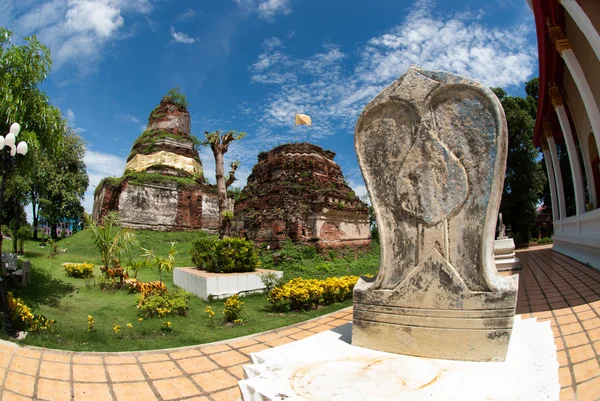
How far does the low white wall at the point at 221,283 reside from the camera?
8.23 m

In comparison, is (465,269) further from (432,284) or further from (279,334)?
(279,334)

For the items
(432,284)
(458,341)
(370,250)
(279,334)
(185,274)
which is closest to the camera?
(458,341)

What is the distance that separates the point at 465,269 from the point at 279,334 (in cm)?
350

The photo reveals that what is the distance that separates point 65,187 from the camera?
22.7 metres

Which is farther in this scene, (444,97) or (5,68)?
(5,68)

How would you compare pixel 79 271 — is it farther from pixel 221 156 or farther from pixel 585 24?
pixel 585 24

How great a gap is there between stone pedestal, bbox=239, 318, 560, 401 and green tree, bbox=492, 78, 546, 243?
21.0m

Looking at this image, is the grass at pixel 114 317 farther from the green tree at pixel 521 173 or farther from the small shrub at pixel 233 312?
the green tree at pixel 521 173

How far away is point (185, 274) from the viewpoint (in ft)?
31.2

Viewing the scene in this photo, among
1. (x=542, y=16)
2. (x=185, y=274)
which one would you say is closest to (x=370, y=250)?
(x=185, y=274)

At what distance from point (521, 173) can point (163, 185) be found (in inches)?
811

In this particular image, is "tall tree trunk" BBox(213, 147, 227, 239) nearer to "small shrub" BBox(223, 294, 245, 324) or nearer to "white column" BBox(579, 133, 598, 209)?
"small shrub" BBox(223, 294, 245, 324)

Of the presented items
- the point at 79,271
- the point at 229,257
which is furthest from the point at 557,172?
the point at 79,271

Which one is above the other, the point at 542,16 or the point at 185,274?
the point at 542,16
